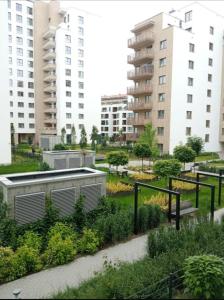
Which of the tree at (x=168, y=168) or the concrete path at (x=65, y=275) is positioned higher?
the tree at (x=168, y=168)

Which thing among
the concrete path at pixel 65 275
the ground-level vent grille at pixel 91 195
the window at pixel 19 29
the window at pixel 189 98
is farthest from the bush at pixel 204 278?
the window at pixel 19 29

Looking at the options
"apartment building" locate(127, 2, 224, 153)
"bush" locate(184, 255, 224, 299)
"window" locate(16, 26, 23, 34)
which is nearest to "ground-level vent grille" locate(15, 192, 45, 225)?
"bush" locate(184, 255, 224, 299)

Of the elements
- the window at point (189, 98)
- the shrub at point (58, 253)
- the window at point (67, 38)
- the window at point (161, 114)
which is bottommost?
the shrub at point (58, 253)

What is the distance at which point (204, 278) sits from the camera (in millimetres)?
4848

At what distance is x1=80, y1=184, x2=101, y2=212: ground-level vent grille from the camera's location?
10906 millimetres

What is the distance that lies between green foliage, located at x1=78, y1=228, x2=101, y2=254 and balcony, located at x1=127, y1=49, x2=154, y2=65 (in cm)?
3574

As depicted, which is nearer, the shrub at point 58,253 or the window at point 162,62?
the shrub at point 58,253

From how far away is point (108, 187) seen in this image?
51.6 feet

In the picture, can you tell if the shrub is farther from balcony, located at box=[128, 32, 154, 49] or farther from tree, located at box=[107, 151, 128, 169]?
balcony, located at box=[128, 32, 154, 49]

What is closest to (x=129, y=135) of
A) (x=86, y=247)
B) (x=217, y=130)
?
(x=217, y=130)

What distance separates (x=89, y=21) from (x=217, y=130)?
3509 cm

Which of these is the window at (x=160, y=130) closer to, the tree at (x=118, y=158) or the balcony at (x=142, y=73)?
the balcony at (x=142, y=73)

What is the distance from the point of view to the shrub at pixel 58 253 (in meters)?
7.34

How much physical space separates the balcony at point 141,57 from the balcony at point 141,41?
3.48ft
